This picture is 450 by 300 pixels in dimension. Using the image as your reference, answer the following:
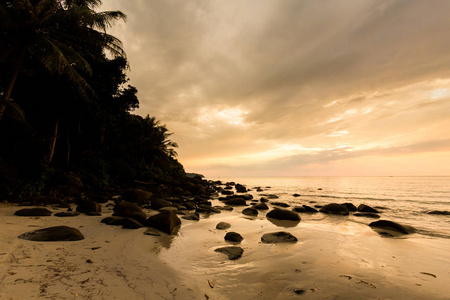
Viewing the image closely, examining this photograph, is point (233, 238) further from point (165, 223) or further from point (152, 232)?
point (152, 232)

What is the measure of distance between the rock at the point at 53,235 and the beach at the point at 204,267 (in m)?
0.18

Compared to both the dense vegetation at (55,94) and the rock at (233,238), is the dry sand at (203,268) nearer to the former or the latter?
the rock at (233,238)

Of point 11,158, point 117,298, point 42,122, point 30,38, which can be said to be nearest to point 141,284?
point 117,298

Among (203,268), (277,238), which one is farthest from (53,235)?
(277,238)

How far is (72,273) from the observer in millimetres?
2883

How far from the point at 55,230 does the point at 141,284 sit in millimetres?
2948

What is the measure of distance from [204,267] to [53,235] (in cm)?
335

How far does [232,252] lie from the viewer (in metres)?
4.52

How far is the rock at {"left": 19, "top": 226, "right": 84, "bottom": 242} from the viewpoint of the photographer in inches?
158

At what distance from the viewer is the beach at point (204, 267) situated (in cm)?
271

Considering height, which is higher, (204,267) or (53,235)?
(53,235)

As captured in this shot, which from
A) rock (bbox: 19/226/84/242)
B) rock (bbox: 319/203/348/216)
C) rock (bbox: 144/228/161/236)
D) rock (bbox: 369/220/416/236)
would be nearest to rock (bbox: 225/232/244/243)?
rock (bbox: 144/228/161/236)

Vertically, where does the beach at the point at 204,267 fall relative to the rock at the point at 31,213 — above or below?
below

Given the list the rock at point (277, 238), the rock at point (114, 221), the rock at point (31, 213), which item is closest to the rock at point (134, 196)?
the rock at point (31, 213)
